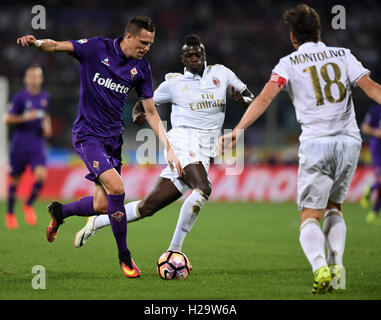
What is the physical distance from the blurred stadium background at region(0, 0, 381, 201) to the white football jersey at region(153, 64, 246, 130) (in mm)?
10151

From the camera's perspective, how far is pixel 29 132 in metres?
12.4

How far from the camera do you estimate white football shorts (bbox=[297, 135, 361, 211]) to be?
5305 millimetres

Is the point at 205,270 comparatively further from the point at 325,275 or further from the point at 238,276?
the point at 325,275

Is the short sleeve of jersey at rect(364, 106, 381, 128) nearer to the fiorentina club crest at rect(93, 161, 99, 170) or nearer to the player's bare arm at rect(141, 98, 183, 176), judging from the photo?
the player's bare arm at rect(141, 98, 183, 176)

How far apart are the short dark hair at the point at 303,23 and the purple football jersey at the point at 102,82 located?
1.76m

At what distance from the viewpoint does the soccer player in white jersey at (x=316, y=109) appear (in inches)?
209

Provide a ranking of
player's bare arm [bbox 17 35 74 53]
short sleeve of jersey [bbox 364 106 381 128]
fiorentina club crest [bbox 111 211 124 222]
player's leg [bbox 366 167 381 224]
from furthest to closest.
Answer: short sleeve of jersey [bbox 364 106 381 128], player's leg [bbox 366 167 381 224], fiorentina club crest [bbox 111 211 124 222], player's bare arm [bbox 17 35 74 53]

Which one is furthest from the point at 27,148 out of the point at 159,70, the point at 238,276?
the point at 159,70

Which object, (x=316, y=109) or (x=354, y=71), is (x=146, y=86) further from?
(x=354, y=71)

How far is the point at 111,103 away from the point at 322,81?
2.14 metres

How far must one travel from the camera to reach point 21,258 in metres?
7.54

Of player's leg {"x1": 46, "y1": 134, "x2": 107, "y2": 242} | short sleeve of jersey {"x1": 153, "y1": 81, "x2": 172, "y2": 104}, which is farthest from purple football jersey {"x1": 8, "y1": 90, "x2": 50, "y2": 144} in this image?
player's leg {"x1": 46, "y1": 134, "x2": 107, "y2": 242}

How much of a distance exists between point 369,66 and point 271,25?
4044mm

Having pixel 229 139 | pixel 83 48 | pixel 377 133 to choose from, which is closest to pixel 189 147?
pixel 83 48
